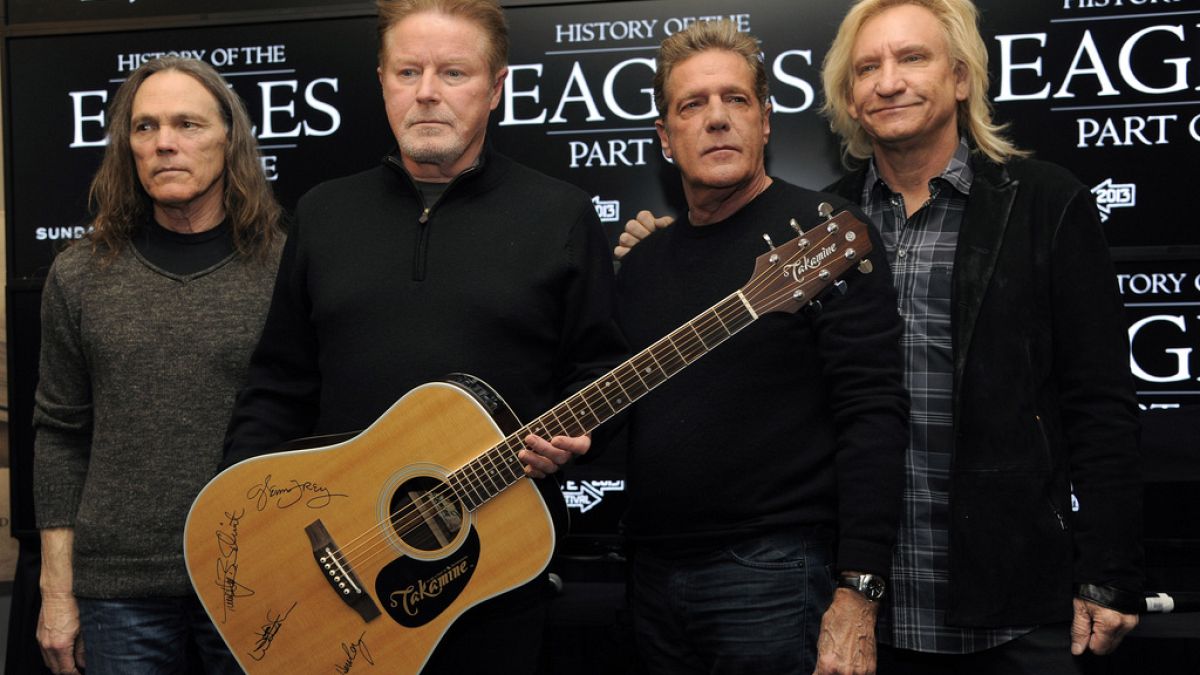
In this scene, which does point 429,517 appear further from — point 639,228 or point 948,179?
point 948,179

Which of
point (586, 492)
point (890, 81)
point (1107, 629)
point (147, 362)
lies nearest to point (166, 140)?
point (147, 362)

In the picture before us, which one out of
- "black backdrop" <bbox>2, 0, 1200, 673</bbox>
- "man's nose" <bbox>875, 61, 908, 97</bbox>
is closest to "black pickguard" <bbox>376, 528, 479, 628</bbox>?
"black backdrop" <bbox>2, 0, 1200, 673</bbox>

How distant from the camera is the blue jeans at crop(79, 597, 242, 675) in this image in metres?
2.36

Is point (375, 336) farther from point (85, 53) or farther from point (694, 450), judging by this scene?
point (85, 53)

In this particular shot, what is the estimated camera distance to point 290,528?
2.11 metres

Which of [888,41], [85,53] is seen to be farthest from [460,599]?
[85,53]

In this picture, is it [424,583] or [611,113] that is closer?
[424,583]

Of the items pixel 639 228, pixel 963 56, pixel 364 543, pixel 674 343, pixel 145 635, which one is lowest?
pixel 145 635

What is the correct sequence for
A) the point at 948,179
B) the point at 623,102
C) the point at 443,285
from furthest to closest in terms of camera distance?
the point at 623,102, the point at 948,179, the point at 443,285

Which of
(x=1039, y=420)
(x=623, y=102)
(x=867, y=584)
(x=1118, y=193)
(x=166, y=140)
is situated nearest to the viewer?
(x=867, y=584)

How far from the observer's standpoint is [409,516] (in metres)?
2.06
